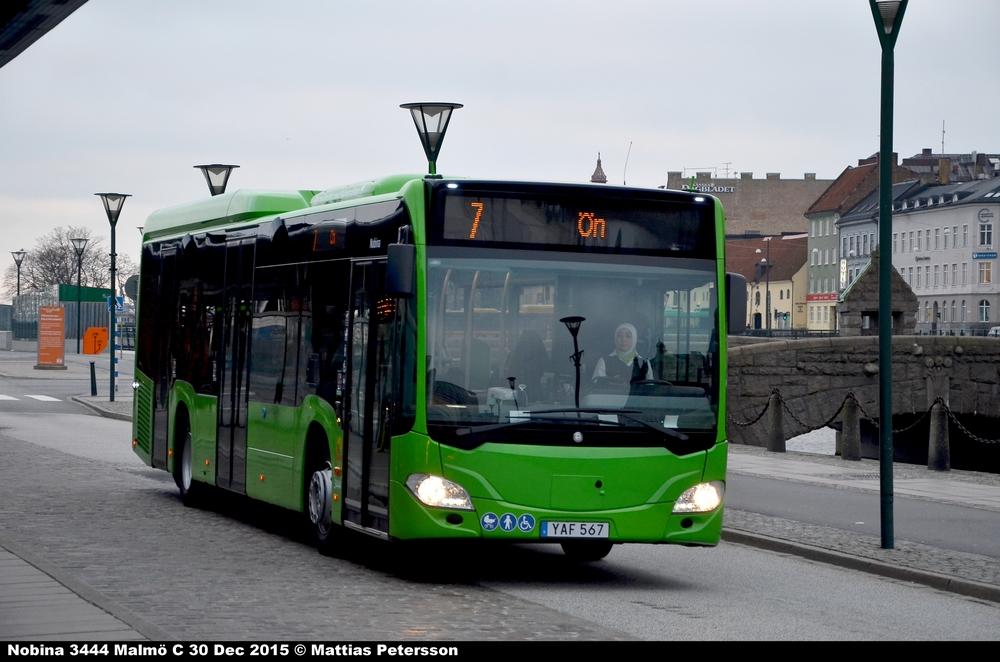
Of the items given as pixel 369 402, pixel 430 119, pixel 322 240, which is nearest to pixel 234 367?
pixel 322 240

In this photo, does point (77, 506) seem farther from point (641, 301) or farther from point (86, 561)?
point (641, 301)

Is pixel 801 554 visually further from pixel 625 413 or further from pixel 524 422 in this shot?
pixel 524 422

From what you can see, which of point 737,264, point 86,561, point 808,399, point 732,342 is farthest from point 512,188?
point 737,264

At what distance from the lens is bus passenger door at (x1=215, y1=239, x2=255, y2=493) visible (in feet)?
52.5

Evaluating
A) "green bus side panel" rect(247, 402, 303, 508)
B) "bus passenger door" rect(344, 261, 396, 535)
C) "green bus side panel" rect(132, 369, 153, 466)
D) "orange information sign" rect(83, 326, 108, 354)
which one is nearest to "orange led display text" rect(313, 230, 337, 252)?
"bus passenger door" rect(344, 261, 396, 535)

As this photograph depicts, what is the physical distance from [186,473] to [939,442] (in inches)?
526

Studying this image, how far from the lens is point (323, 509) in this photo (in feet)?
44.5

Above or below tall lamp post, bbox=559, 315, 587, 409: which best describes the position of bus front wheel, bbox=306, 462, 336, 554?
below

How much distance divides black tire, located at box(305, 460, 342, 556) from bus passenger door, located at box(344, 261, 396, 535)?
1.69 ft

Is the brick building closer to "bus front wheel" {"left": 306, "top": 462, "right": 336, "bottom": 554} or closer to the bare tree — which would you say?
the bare tree

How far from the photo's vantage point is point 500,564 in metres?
13.5

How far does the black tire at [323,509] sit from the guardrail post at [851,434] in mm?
16669

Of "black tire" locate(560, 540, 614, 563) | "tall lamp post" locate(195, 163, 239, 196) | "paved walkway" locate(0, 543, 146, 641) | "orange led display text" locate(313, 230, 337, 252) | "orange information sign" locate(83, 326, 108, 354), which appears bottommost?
"black tire" locate(560, 540, 614, 563)

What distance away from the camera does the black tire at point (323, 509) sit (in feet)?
44.0
